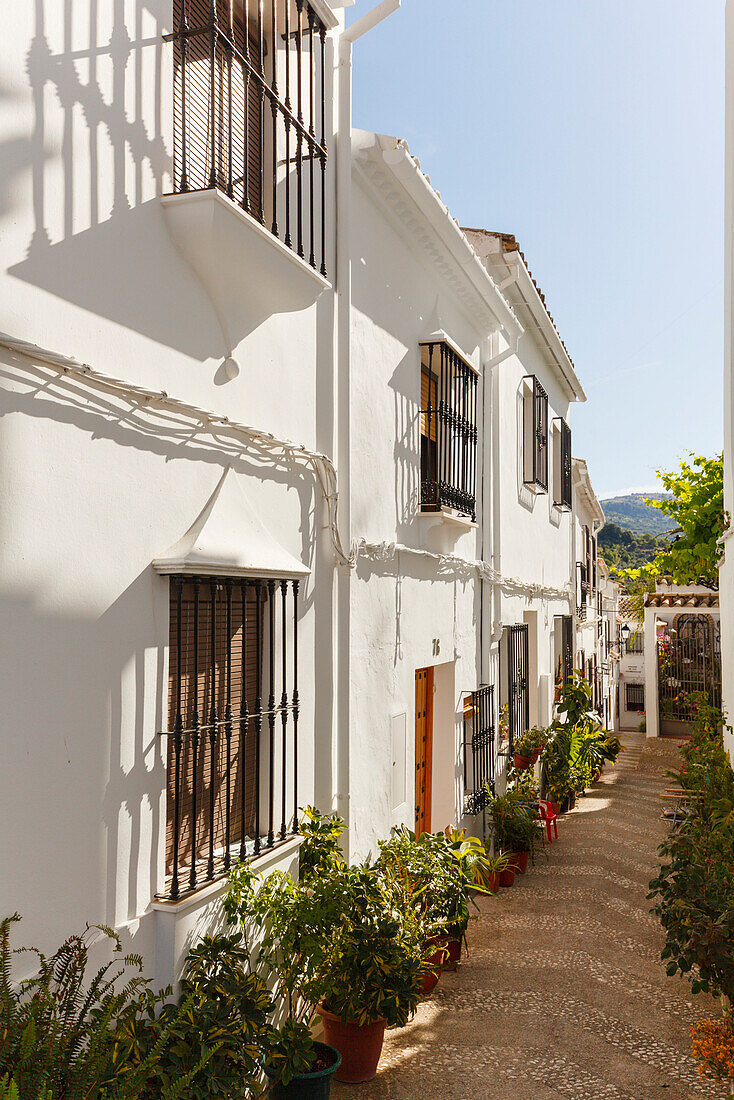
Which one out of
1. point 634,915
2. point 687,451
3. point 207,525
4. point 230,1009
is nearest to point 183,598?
point 207,525

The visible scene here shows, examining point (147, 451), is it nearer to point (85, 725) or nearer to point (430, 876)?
point (85, 725)

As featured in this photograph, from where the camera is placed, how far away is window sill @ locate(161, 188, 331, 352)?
12.4 feet

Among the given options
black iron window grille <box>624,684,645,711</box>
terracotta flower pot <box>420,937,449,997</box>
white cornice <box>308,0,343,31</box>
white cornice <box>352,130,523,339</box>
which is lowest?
black iron window grille <box>624,684,645,711</box>

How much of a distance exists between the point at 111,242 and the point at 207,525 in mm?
1324

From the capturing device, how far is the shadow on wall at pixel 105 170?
3094 mm

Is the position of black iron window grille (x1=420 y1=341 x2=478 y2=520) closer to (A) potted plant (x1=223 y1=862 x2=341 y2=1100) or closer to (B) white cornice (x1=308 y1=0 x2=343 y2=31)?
(B) white cornice (x1=308 y1=0 x2=343 y2=31)

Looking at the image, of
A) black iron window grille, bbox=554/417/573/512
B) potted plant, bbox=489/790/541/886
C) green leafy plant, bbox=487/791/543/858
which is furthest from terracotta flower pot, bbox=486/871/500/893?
black iron window grille, bbox=554/417/573/512

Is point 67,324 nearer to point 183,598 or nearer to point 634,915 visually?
point 183,598

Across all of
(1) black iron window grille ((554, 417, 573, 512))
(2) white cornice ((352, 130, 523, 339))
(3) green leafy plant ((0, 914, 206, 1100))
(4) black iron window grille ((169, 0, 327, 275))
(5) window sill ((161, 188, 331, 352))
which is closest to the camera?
(3) green leafy plant ((0, 914, 206, 1100))

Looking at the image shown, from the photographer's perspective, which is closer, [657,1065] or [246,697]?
[246,697]

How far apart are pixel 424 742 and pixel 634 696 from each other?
3465cm

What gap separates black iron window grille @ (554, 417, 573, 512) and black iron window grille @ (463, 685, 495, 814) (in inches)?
256

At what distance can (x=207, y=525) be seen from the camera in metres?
4.04

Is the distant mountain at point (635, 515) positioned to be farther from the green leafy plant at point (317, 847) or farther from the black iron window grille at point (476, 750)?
the green leafy plant at point (317, 847)
